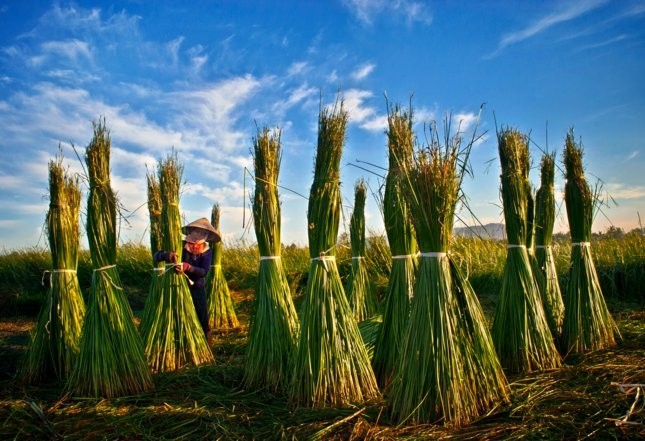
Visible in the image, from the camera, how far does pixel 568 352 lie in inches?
168

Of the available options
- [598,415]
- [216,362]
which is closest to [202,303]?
[216,362]

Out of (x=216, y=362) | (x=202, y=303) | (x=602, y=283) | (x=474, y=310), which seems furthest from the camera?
(x=602, y=283)

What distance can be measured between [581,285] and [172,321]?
3973 millimetres

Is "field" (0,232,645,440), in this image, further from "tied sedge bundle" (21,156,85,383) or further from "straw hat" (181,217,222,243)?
"straw hat" (181,217,222,243)

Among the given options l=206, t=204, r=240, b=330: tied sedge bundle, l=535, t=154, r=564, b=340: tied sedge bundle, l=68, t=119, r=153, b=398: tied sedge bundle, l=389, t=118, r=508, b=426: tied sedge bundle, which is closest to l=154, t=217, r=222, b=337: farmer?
l=68, t=119, r=153, b=398: tied sedge bundle

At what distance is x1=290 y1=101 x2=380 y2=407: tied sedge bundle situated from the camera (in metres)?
3.36

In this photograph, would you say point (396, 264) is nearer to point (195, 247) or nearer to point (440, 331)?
point (440, 331)

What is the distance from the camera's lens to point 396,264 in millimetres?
3990

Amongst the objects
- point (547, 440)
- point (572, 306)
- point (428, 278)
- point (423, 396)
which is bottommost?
point (547, 440)

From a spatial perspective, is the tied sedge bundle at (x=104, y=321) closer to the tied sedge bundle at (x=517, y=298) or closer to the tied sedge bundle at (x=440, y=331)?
the tied sedge bundle at (x=440, y=331)

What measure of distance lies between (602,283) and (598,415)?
5.55 m

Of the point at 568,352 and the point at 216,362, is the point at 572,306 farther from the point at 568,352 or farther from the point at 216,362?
the point at 216,362

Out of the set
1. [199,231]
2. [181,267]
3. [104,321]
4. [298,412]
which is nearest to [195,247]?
[199,231]

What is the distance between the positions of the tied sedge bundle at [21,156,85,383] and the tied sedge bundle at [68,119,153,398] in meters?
0.75
